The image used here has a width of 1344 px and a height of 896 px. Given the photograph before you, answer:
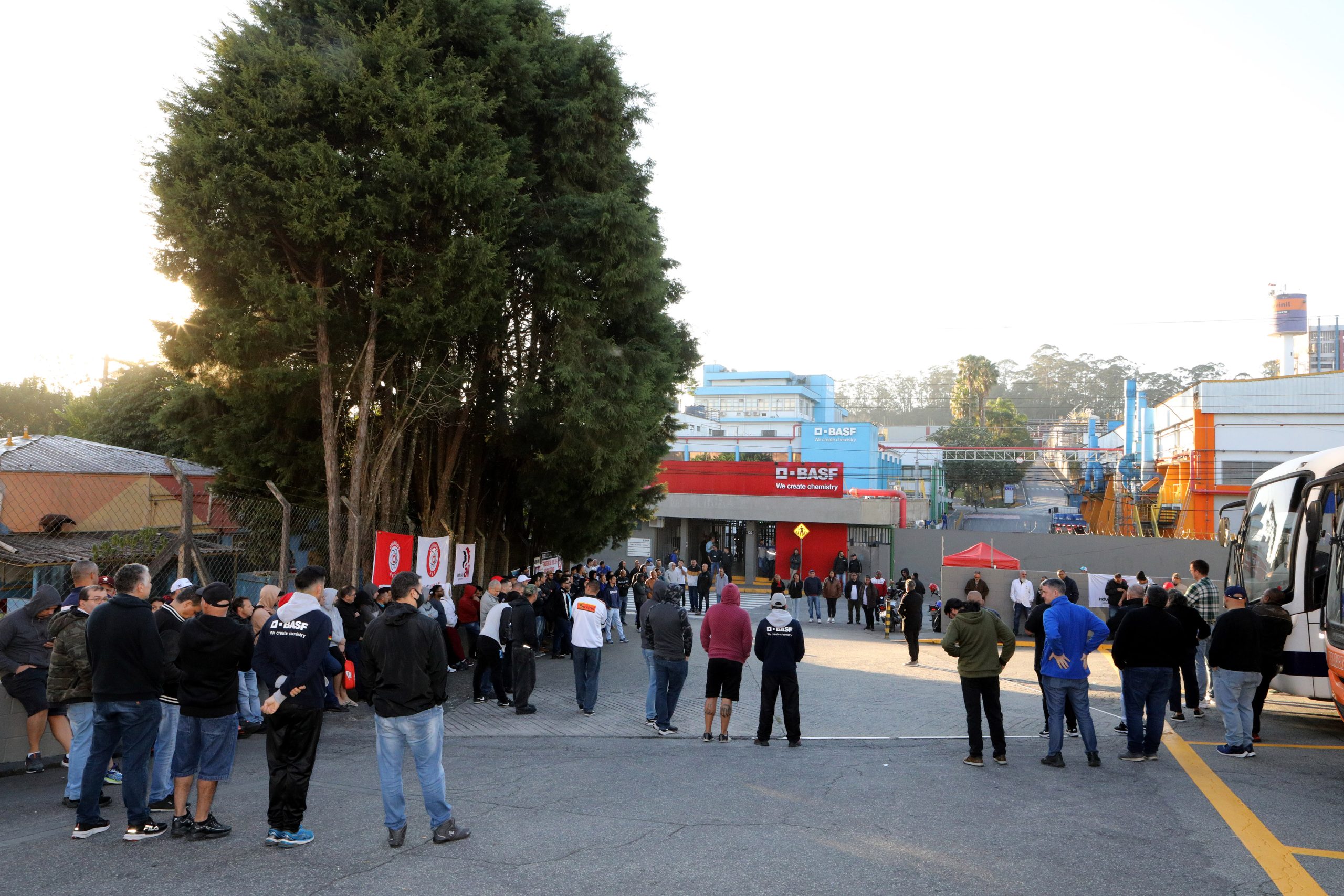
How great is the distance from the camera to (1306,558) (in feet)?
36.2

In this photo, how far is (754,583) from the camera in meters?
38.7

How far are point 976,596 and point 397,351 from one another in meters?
8.91

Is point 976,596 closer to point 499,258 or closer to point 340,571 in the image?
point 499,258

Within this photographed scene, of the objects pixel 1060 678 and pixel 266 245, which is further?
pixel 266 245

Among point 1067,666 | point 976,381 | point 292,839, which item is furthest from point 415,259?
point 976,381

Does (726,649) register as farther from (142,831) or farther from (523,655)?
(142,831)

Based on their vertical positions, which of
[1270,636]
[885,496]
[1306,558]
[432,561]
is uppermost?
[885,496]

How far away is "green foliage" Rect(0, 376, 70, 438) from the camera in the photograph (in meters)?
49.9

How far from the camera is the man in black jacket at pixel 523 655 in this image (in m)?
11.1

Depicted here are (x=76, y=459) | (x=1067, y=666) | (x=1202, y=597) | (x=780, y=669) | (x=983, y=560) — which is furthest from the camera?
(x=983, y=560)

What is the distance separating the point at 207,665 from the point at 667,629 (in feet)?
16.9

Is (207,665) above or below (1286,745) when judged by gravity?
above

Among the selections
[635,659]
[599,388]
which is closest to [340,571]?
[599,388]

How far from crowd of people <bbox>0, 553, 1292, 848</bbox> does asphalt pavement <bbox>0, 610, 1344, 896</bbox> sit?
11.8 inches
